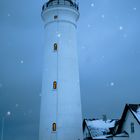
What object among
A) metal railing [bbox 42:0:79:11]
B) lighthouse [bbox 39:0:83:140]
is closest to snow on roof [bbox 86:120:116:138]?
lighthouse [bbox 39:0:83:140]

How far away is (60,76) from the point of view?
30344 mm

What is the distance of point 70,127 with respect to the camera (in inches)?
1156

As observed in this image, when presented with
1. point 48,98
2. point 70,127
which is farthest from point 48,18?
point 70,127

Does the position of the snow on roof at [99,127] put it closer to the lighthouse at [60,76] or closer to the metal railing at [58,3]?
the lighthouse at [60,76]

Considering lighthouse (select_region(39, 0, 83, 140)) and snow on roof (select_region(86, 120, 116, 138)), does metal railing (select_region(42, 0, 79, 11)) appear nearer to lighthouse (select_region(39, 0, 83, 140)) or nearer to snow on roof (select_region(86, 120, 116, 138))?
lighthouse (select_region(39, 0, 83, 140))

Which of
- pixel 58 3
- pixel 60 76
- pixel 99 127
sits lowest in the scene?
pixel 99 127

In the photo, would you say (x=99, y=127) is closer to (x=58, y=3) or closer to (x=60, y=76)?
(x=60, y=76)

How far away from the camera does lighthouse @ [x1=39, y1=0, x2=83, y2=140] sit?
29.2 metres

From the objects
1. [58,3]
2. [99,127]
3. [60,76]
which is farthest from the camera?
[99,127]

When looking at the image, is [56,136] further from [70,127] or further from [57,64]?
[57,64]

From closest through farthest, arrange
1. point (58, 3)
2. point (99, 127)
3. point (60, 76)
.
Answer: point (60, 76) < point (58, 3) < point (99, 127)

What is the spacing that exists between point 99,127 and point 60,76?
11.5m

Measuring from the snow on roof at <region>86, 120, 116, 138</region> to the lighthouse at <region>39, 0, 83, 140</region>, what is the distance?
671cm

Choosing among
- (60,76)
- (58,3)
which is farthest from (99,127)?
(58,3)
